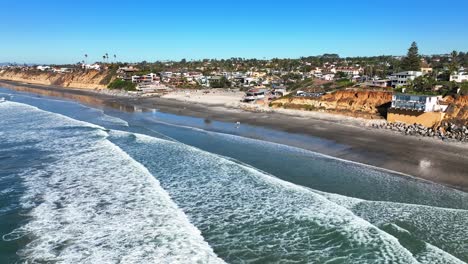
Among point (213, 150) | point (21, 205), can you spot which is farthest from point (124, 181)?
point (213, 150)

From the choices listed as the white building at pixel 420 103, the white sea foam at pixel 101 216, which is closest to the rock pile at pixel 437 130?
the white building at pixel 420 103

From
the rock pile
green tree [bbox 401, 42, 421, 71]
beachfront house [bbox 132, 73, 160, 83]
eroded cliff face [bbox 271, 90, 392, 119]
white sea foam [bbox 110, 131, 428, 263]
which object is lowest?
white sea foam [bbox 110, 131, 428, 263]

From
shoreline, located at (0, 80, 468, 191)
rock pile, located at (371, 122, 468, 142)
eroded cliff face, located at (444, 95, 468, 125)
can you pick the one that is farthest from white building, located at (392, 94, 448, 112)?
shoreline, located at (0, 80, 468, 191)

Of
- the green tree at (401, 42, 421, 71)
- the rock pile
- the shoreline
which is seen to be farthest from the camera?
the green tree at (401, 42, 421, 71)

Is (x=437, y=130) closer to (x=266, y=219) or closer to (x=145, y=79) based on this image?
(x=266, y=219)

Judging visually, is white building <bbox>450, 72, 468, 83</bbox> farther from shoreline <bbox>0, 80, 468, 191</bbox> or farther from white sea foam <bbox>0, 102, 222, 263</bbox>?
white sea foam <bbox>0, 102, 222, 263</bbox>

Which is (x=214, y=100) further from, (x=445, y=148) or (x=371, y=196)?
(x=371, y=196)

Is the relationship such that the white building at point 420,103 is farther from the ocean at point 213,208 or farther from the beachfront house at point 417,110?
the ocean at point 213,208

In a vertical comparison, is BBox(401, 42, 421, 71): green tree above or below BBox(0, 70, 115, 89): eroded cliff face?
above
